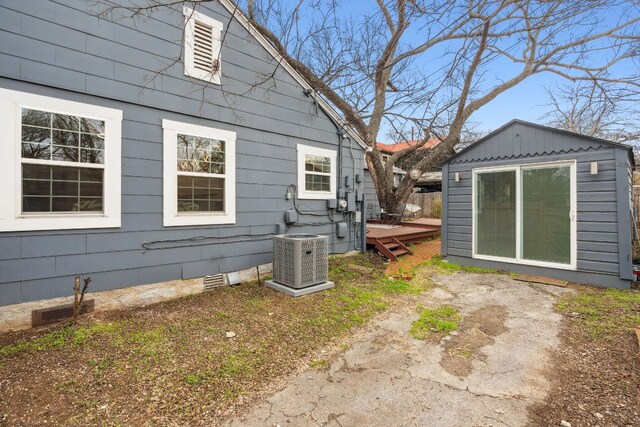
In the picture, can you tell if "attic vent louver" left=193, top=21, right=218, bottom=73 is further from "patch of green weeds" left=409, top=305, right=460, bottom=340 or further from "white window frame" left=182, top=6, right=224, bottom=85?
"patch of green weeds" left=409, top=305, right=460, bottom=340

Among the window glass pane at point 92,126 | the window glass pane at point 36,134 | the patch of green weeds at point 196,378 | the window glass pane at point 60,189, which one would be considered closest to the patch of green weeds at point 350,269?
the patch of green weeds at point 196,378

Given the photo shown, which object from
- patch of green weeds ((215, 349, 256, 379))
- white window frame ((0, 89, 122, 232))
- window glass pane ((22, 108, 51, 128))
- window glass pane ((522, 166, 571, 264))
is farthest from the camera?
window glass pane ((522, 166, 571, 264))

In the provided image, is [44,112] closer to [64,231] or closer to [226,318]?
[64,231]

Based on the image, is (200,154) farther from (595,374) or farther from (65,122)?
(595,374)

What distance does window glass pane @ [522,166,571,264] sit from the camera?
5266 millimetres

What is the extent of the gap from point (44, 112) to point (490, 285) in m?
6.62

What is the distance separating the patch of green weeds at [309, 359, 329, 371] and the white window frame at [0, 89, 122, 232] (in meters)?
2.93

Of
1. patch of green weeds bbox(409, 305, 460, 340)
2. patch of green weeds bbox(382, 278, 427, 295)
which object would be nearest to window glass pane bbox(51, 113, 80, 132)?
patch of green weeds bbox(409, 305, 460, 340)

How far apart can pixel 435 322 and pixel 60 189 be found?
459 centimetres

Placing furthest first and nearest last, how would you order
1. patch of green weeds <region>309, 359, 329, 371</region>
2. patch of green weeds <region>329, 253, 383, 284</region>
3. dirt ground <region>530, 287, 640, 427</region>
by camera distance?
1. patch of green weeds <region>329, 253, 383, 284</region>
2. patch of green weeds <region>309, 359, 329, 371</region>
3. dirt ground <region>530, 287, 640, 427</region>

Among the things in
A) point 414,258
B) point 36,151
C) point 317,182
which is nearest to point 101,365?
point 36,151

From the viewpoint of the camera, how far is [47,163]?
11.1 feet

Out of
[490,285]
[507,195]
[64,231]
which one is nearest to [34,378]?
[64,231]

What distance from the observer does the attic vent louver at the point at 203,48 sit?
→ 457 centimetres
